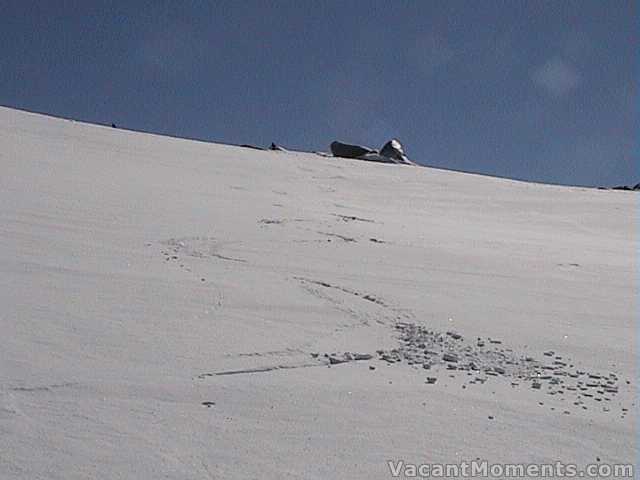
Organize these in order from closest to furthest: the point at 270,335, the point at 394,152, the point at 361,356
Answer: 1. the point at 361,356
2. the point at 270,335
3. the point at 394,152

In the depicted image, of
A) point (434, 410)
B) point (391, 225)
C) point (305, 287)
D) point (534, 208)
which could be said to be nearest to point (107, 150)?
point (391, 225)

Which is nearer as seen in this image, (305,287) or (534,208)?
(305,287)

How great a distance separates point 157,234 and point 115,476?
3029mm

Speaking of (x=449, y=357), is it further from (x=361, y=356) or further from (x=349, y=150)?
(x=349, y=150)

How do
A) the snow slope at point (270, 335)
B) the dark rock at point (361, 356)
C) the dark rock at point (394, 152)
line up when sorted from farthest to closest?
the dark rock at point (394, 152), the dark rock at point (361, 356), the snow slope at point (270, 335)

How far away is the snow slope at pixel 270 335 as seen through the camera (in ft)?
6.05

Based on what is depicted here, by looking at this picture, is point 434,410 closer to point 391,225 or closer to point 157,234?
point 157,234

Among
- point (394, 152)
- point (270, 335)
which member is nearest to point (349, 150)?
point (394, 152)

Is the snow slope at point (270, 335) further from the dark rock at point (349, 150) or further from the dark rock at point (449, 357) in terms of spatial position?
the dark rock at point (349, 150)

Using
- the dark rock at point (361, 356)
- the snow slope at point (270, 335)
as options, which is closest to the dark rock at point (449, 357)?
the snow slope at point (270, 335)

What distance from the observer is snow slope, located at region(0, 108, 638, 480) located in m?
1.84

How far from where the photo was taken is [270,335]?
107 inches

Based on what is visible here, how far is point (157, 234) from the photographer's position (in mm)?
4574

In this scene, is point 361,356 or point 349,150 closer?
point 361,356
